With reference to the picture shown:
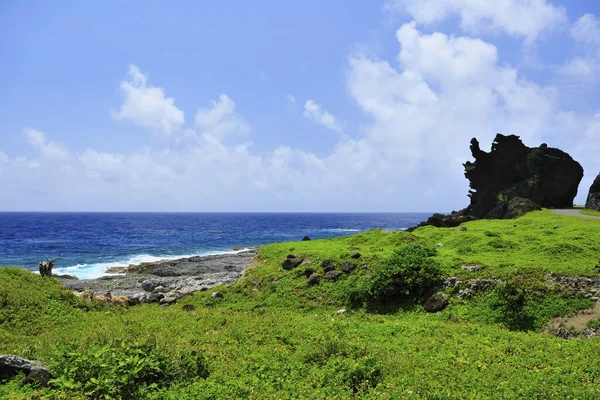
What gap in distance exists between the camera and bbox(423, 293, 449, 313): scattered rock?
62.1ft

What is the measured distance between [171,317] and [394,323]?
10214 mm

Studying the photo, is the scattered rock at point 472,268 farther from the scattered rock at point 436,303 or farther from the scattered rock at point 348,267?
the scattered rock at point 348,267

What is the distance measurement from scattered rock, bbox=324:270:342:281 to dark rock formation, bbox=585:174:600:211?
4919 cm

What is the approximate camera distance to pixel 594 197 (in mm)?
56219

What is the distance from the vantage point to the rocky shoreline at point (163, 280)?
3105 centimetres

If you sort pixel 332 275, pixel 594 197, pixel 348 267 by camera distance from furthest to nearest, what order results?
pixel 594 197
pixel 348 267
pixel 332 275

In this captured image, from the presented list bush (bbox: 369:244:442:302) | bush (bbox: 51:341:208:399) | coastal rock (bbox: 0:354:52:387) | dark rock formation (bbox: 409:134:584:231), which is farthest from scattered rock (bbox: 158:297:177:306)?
dark rock formation (bbox: 409:134:584:231)

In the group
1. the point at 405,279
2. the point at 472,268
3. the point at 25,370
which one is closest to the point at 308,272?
the point at 405,279

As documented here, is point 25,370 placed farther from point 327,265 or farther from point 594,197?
point 594,197

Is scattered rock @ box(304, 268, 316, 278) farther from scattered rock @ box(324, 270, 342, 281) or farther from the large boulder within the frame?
the large boulder

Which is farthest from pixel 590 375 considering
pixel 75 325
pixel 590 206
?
pixel 590 206

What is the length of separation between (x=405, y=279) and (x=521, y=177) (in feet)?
200

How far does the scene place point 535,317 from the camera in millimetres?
16422

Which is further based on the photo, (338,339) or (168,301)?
(168,301)
